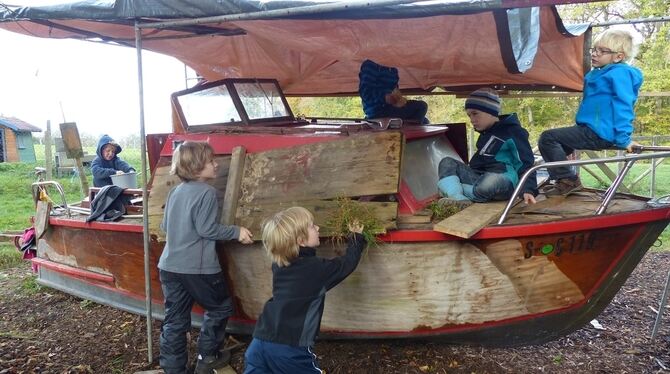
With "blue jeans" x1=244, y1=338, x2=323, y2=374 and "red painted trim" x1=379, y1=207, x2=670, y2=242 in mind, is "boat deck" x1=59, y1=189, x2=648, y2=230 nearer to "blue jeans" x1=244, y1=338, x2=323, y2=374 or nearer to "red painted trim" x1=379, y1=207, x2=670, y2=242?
"red painted trim" x1=379, y1=207, x2=670, y2=242

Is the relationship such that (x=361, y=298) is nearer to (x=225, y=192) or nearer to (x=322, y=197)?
(x=322, y=197)

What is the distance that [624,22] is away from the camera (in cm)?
528

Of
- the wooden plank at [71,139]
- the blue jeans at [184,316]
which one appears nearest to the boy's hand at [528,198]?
the blue jeans at [184,316]

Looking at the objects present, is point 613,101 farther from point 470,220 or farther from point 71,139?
point 71,139

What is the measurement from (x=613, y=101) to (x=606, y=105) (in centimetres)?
6

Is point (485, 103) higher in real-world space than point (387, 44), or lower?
lower

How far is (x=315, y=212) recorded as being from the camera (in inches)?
146

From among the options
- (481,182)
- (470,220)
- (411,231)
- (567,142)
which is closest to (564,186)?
(567,142)

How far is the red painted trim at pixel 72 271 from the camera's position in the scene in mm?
5254

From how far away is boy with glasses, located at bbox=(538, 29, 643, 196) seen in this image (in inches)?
161

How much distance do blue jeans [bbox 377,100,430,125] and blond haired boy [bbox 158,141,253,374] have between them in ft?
8.14

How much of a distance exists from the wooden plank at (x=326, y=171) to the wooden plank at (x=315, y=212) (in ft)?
0.12

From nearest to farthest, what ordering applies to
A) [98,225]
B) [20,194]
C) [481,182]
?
[481,182]
[98,225]
[20,194]

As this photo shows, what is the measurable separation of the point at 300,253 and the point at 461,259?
1.11 m
